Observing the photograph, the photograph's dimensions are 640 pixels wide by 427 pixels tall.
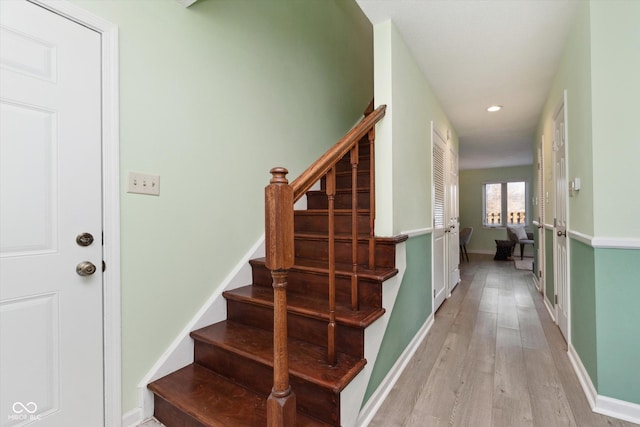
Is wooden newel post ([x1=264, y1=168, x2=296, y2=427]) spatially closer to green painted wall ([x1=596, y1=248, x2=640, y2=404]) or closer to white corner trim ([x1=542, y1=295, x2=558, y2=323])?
green painted wall ([x1=596, y1=248, x2=640, y2=404])

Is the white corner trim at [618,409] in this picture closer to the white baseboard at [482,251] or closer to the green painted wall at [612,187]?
the green painted wall at [612,187]

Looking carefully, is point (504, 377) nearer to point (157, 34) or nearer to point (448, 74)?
point (448, 74)

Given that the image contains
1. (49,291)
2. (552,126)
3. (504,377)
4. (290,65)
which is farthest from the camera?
(552,126)

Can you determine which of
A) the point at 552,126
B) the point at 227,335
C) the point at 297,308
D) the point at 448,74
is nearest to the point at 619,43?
the point at 448,74

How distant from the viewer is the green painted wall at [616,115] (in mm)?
1506

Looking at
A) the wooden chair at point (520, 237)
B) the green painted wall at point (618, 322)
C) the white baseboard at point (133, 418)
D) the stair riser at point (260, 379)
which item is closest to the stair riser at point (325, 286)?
the stair riser at point (260, 379)

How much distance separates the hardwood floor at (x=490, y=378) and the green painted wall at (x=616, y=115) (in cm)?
98

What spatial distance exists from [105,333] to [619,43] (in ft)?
9.43

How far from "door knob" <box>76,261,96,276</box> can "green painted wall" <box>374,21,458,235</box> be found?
1.53 m

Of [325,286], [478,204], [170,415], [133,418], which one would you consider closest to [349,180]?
[325,286]

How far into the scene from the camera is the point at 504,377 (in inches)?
76.5

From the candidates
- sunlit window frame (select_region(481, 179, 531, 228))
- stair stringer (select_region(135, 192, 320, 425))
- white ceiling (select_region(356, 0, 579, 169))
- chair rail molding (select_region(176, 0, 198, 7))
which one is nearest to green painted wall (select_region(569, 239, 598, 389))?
white ceiling (select_region(356, 0, 579, 169))

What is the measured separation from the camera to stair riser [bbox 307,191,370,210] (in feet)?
7.83

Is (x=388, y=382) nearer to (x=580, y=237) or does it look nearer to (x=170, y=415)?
(x=170, y=415)
